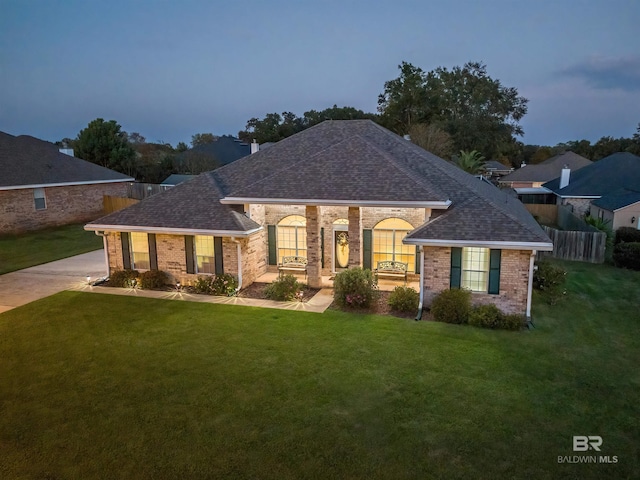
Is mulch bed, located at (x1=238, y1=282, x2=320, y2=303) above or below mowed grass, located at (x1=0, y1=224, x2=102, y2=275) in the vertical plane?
below

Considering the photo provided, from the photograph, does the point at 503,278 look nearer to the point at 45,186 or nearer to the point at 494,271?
the point at 494,271

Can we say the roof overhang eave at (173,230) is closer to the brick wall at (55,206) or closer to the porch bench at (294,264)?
the porch bench at (294,264)

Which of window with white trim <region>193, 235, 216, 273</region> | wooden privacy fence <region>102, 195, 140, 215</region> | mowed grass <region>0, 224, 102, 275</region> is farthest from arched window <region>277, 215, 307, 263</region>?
wooden privacy fence <region>102, 195, 140, 215</region>

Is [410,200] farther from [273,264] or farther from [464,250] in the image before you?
[273,264]

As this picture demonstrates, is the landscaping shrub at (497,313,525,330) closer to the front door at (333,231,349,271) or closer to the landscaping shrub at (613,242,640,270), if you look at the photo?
the front door at (333,231,349,271)

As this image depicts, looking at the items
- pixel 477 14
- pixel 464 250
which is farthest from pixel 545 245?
pixel 477 14
